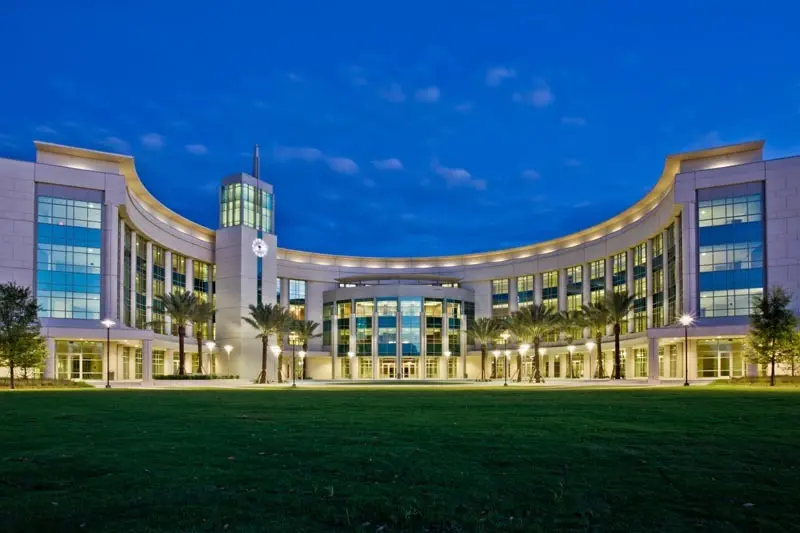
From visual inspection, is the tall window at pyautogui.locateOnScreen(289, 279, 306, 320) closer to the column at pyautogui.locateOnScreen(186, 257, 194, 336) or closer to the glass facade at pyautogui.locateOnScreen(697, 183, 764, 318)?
the column at pyautogui.locateOnScreen(186, 257, 194, 336)

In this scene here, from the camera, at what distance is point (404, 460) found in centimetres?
1099

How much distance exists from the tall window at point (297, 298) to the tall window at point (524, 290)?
36.1 metres

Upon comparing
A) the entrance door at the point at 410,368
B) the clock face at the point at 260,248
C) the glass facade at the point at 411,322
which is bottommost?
the entrance door at the point at 410,368

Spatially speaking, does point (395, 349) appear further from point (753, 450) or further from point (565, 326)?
point (753, 450)

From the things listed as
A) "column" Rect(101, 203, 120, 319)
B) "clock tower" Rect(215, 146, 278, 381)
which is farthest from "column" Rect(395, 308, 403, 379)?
"column" Rect(101, 203, 120, 319)

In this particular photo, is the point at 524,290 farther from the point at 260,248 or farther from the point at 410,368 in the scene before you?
the point at 260,248

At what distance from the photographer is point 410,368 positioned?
11012 cm

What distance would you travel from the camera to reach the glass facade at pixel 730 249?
64750 mm

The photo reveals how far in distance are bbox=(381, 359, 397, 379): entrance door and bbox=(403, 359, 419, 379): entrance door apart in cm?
179

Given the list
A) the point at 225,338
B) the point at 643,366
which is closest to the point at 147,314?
the point at 225,338

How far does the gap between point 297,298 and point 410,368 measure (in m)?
22.3

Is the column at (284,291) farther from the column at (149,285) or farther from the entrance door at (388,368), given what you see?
the column at (149,285)

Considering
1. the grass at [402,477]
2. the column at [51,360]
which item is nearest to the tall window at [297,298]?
the column at [51,360]

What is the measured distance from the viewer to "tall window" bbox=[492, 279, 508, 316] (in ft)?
379
